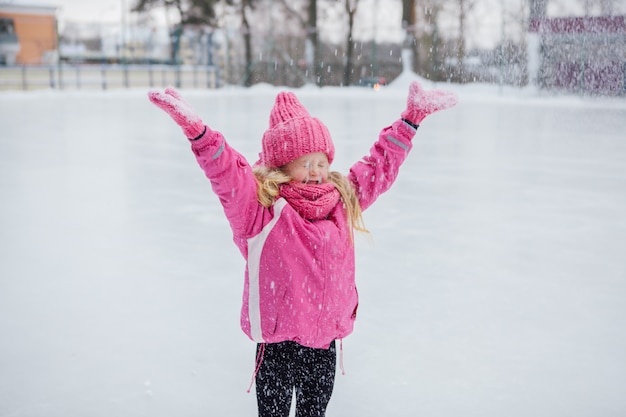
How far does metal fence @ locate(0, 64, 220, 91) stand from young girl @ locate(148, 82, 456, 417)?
18218mm

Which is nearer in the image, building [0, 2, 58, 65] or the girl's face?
the girl's face

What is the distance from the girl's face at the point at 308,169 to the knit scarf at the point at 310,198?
28 millimetres

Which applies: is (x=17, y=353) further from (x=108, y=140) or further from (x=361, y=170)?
(x=108, y=140)

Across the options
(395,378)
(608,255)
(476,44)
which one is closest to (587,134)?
(608,255)

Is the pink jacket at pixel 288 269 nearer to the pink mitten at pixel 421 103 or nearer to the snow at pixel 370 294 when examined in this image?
the pink mitten at pixel 421 103

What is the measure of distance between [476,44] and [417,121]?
17797 millimetres

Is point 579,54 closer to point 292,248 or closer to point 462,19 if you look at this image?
point 292,248

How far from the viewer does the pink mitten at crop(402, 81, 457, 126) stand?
1.62 m

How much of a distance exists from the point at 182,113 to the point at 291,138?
26cm

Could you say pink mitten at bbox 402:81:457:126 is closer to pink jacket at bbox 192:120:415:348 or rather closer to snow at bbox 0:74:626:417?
pink jacket at bbox 192:120:415:348

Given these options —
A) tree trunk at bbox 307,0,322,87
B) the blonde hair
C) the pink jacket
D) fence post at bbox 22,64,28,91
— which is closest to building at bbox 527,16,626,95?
the blonde hair

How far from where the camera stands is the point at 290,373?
1.59 meters

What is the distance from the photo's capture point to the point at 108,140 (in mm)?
8102

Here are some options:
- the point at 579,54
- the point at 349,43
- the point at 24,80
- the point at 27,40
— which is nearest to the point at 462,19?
the point at 349,43
